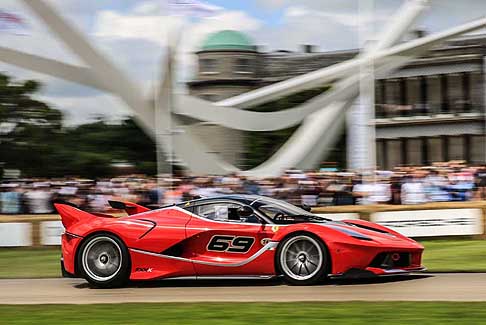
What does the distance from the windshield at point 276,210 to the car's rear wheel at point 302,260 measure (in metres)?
0.46

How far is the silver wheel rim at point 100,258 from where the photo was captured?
11.8 m

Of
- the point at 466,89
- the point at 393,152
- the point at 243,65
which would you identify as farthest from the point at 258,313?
the point at 243,65

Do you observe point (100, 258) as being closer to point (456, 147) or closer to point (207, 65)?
point (456, 147)

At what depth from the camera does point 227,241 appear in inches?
452

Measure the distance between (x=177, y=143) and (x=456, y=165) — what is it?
12043 millimetres

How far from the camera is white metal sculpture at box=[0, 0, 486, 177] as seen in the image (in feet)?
105

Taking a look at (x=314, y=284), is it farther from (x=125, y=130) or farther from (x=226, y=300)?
(x=125, y=130)

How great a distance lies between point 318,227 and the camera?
11.2 meters

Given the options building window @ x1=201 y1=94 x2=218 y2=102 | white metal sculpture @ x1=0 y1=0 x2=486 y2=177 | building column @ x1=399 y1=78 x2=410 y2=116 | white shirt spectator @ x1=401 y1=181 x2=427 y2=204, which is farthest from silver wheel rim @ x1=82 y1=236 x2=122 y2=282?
building window @ x1=201 y1=94 x2=218 y2=102

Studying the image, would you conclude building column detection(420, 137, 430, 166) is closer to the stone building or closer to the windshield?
the stone building

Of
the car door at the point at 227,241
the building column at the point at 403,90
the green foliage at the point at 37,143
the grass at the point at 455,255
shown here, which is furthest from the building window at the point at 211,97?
the car door at the point at 227,241

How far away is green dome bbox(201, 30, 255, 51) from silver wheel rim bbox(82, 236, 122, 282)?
80.8 meters

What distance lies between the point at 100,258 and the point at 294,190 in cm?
1157

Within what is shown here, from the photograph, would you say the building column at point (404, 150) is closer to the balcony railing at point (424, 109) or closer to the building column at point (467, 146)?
the balcony railing at point (424, 109)
